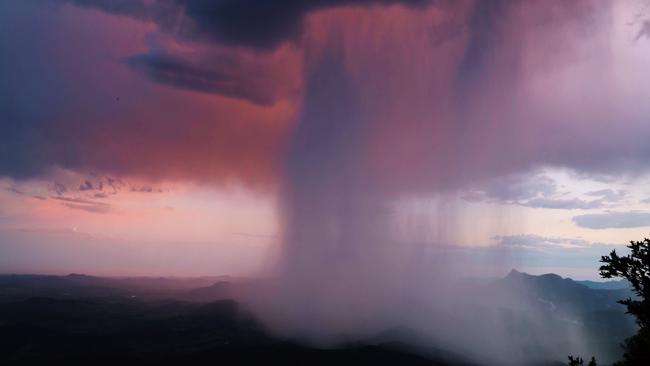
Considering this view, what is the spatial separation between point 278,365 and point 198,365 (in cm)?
3900

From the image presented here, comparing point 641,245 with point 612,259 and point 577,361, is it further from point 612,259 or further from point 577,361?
point 577,361

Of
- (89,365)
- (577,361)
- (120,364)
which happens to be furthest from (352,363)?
(577,361)

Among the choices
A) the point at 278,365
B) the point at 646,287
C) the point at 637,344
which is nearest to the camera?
the point at 646,287

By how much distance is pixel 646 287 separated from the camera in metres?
20.6

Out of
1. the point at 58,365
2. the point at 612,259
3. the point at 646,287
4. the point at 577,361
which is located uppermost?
the point at 612,259

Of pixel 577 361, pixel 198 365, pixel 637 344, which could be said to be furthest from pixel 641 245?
pixel 198 365

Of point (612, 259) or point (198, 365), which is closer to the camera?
point (612, 259)

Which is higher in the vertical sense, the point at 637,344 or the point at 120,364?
the point at 637,344

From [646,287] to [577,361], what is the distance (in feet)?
17.6

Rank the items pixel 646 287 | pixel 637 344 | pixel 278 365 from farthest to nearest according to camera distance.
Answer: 1. pixel 278 365
2. pixel 637 344
3. pixel 646 287

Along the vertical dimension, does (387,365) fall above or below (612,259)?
below

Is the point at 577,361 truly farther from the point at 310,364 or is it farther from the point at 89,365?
the point at 89,365

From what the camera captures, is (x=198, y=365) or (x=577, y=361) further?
(x=198, y=365)

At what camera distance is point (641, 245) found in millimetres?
21109
